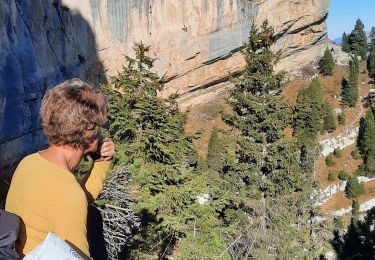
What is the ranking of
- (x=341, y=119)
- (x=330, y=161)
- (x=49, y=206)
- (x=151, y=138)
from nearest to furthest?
(x=49, y=206)
(x=151, y=138)
(x=330, y=161)
(x=341, y=119)

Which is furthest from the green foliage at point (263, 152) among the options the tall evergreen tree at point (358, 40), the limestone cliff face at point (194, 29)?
the tall evergreen tree at point (358, 40)

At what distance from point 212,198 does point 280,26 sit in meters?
27.1

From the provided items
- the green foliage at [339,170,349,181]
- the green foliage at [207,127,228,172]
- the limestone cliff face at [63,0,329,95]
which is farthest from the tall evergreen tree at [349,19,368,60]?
the green foliage at [207,127,228,172]

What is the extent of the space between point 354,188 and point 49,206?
29.7 m

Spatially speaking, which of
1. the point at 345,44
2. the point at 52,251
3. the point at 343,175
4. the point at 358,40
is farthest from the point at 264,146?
the point at 358,40

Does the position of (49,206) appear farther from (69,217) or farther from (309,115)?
(309,115)

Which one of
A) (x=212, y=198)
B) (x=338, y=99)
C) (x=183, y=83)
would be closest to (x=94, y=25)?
(x=183, y=83)

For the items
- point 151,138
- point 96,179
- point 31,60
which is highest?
point 96,179

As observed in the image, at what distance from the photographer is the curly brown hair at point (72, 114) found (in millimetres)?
1797

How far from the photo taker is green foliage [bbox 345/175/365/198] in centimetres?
2895

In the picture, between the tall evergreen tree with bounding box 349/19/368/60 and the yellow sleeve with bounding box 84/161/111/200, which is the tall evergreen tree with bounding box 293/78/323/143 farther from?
the yellow sleeve with bounding box 84/161/111/200

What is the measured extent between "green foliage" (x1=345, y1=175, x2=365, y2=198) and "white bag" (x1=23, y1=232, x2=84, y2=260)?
1170 inches

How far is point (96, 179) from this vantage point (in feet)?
7.50

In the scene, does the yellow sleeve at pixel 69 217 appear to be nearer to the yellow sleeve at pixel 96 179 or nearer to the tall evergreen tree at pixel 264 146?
the yellow sleeve at pixel 96 179
